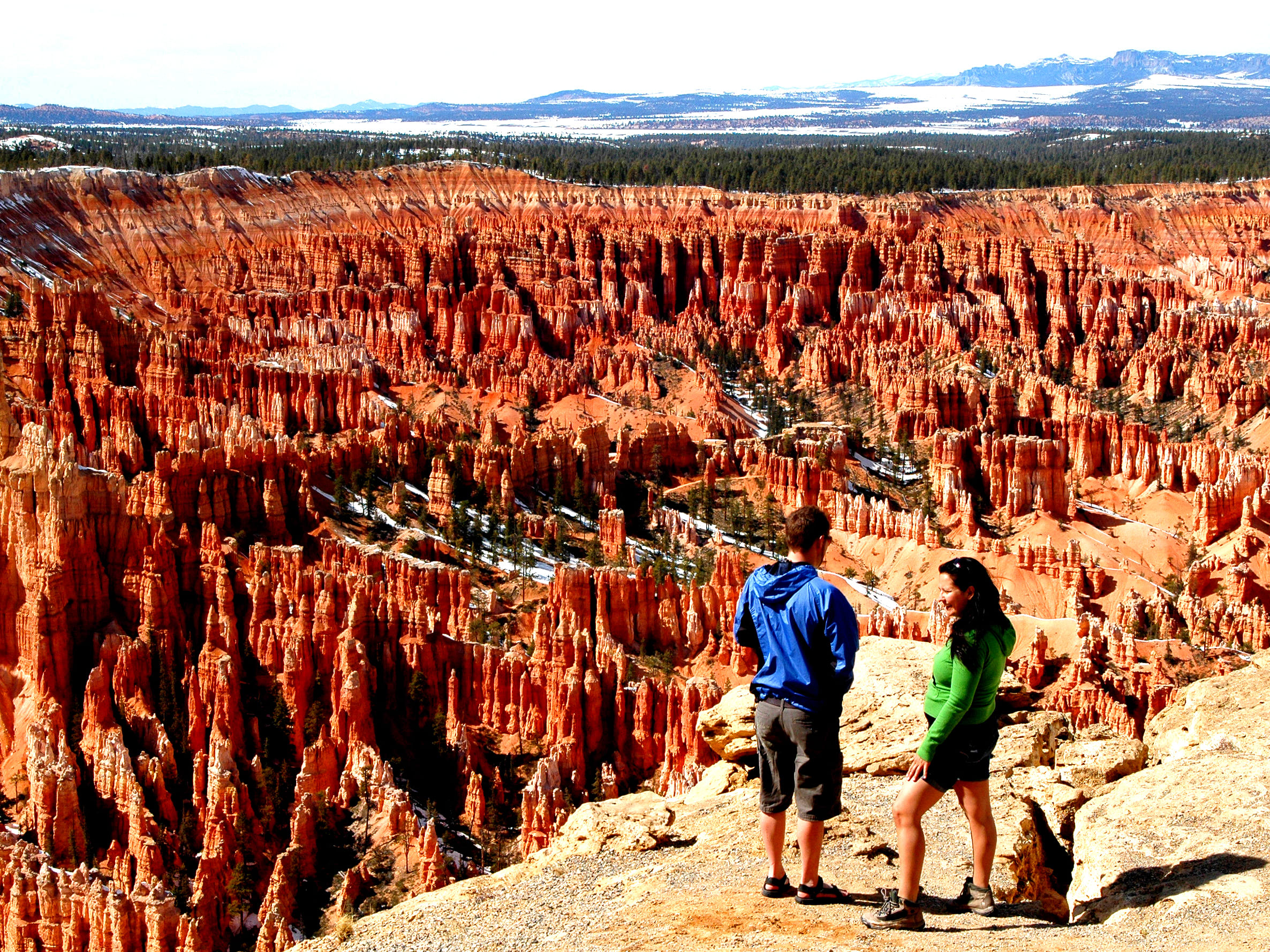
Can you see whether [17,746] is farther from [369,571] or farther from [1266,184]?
[1266,184]

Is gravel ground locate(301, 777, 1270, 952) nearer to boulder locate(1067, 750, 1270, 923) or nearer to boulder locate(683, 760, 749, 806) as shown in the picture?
boulder locate(1067, 750, 1270, 923)

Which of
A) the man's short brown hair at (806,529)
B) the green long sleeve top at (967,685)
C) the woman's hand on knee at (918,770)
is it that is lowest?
the woman's hand on knee at (918,770)

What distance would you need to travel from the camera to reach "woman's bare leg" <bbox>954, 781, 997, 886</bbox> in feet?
41.4

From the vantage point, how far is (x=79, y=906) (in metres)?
25.4

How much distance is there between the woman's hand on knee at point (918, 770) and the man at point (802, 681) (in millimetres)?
628

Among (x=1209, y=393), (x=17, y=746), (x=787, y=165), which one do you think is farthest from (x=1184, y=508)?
(x=787, y=165)

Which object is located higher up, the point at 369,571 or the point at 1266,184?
the point at 1266,184

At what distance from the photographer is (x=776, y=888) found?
13.4 metres

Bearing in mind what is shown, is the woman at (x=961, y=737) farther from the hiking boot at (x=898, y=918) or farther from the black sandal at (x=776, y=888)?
the black sandal at (x=776, y=888)

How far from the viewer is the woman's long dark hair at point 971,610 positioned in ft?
39.4

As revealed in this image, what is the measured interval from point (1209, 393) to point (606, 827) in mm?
59995

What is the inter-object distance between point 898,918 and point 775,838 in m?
1.28

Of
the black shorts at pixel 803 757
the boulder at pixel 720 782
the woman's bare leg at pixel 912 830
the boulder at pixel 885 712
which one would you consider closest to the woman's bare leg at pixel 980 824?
the woman's bare leg at pixel 912 830

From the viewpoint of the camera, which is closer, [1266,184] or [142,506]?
[142,506]
